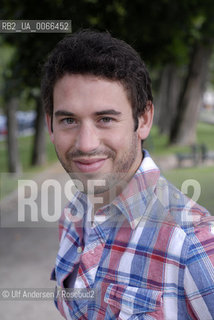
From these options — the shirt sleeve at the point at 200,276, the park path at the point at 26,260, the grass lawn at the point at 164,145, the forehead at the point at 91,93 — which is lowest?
the park path at the point at 26,260

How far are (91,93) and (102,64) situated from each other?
15 cm

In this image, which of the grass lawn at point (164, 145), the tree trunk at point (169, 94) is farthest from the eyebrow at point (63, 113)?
the tree trunk at point (169, 94)

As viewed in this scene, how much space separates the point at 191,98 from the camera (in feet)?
57.4

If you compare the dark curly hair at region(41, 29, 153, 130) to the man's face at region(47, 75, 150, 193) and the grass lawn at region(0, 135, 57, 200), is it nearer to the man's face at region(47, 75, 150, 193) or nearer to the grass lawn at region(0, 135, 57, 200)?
the man's face at region(47, 75, 150, 193)

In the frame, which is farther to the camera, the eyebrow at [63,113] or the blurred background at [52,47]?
the blurred background at [52,47]

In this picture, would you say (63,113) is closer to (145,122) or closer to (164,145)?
(145,122)

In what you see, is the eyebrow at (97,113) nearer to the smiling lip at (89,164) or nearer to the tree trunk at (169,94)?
the smiling lip at (89,164)

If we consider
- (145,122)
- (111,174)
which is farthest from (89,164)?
(145,122)

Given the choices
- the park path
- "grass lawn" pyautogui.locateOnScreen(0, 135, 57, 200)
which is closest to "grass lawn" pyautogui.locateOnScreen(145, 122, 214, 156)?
the park path

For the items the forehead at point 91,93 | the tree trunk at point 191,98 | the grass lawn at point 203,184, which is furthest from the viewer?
the tree trunk at point 191,98

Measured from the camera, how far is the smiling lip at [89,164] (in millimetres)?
1721

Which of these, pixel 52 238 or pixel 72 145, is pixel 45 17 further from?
pixel 72 145

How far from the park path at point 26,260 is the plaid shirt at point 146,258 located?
2526 mm

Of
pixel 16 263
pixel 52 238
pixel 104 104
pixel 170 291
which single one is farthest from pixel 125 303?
pixel 52 238
